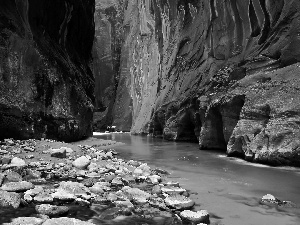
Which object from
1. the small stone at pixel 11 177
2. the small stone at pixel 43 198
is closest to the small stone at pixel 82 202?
the small stone at pixel 43 198

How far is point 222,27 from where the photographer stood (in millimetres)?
22750

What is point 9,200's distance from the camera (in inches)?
176

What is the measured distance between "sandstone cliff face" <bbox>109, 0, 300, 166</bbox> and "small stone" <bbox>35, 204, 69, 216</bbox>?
750cm

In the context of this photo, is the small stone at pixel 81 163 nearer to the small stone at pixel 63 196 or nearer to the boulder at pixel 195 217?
the small stone at pixel 63 196

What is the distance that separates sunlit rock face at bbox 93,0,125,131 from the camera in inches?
2373

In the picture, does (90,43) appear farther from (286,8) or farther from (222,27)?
(286,8)

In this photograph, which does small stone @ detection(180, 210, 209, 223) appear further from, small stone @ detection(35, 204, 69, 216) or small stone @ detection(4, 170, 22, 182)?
small stone @ detection(4, 170, 22, 182)

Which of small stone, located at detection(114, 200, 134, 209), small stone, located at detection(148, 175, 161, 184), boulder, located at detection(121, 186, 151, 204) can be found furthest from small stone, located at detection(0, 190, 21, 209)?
small stone, located at detection(148, 175, 161, 184)

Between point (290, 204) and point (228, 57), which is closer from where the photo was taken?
point (290, 204)

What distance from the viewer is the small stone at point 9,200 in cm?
441

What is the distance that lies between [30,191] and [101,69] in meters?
59.7

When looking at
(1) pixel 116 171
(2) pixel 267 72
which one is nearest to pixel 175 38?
(2) pixel 267 72

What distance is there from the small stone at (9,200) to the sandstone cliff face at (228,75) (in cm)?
794

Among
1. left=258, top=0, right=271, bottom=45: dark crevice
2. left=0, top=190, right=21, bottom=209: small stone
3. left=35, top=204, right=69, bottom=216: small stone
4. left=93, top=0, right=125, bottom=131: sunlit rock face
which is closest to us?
left=35, top=204, right=69, bottom=216: small stone
